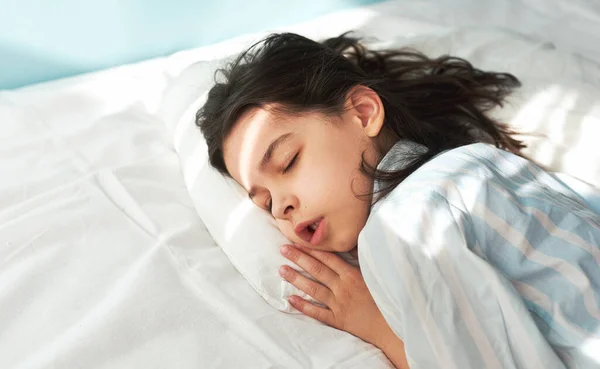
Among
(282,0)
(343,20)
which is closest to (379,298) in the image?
(343,20)

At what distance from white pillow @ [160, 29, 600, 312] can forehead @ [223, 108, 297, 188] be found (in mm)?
54

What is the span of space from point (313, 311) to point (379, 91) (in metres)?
0.43

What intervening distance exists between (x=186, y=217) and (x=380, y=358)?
0.42 m

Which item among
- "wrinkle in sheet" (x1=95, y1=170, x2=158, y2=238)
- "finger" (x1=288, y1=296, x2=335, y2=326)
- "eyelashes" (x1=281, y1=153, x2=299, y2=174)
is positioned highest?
"eyelashes" (x1=281, y1=153, x2=299, y2=174)

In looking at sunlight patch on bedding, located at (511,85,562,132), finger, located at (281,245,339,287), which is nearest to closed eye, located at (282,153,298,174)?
finger, located at (281,245,339,287)

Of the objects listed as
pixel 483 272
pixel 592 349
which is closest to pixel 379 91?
pixel 483 272

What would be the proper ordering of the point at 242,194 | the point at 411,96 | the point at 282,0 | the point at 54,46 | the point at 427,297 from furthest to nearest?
the point at 282,0 < the point at 54,46 < the point at 411,96 < the point at 242,194 < the point at 427,297

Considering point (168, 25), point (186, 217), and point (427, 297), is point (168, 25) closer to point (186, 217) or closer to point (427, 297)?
point (186, 217)

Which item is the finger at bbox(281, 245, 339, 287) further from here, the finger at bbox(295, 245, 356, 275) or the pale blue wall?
the pale blue wall

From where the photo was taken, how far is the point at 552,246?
2.74 ft

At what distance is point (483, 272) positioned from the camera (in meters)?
0.79

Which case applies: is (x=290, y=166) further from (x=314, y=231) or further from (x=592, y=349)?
(x=592, y=349)

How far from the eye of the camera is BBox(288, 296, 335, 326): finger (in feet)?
3.02

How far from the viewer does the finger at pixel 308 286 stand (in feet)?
3.10
